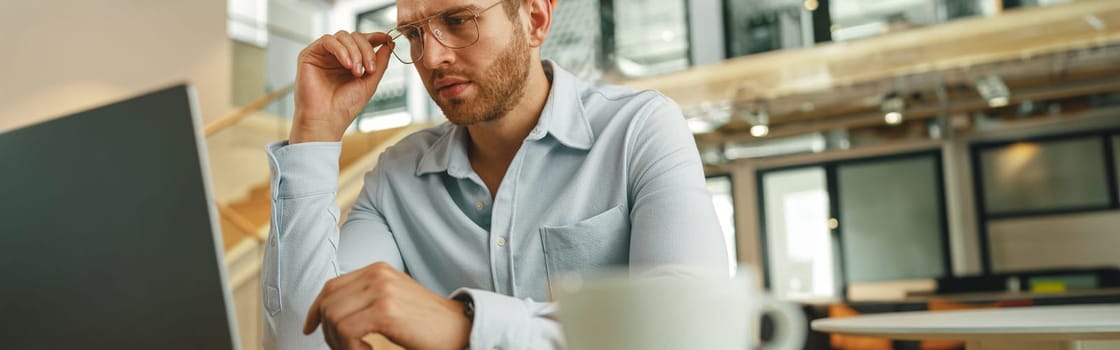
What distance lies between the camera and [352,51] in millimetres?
1130

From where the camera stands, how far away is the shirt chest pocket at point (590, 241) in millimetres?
1141

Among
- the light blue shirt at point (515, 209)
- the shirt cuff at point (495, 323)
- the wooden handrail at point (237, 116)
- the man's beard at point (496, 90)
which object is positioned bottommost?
the shirt cuff at point (495, 323)

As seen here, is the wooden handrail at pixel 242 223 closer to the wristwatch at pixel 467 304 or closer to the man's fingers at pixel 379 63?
the man's fingers at pixel 379 63

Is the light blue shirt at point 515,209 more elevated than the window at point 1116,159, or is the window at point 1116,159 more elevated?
the window at point 1116,159

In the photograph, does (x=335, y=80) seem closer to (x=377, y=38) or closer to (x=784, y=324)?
(x=377, y=38)

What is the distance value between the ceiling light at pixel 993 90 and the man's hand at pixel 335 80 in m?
7.37

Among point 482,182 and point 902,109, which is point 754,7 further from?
point 482,182

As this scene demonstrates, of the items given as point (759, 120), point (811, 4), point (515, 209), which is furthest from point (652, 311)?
point (759, 120)

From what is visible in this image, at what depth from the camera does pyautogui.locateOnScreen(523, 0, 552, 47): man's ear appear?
4.33ft

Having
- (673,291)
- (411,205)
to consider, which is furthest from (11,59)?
(673,291)

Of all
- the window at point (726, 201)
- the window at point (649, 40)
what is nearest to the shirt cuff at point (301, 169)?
the window at point (649, 40)

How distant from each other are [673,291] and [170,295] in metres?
0.39

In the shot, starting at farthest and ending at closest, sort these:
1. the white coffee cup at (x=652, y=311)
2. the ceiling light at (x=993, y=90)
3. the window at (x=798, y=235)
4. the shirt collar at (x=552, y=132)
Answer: the window at (x=798, y=235), the ceiling light at (x=993, y=90), the shirt collar at (x=552, y=132), the white coffee cup at (x=652, y=311)

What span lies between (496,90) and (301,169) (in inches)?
11.8
